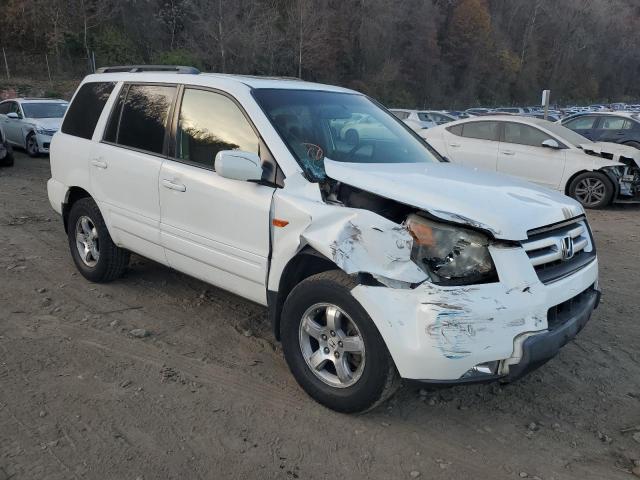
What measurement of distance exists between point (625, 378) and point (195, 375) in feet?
9.32

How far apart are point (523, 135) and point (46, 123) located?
11072 millimetres

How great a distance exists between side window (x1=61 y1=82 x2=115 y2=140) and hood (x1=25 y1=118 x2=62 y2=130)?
354 inches

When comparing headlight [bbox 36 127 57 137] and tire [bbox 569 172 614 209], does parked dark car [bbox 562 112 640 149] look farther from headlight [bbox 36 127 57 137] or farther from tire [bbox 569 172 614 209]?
headlight [bbox 36 127 57 137]

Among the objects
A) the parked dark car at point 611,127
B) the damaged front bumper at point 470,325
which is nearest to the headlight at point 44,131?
the damaged front bumper at point 470,325

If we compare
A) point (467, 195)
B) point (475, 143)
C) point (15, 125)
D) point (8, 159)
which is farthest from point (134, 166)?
point (15, 125)

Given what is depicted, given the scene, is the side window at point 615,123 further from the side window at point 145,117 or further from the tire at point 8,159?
the tire at point 8,159

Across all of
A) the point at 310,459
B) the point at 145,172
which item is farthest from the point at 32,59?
the point at 310,459

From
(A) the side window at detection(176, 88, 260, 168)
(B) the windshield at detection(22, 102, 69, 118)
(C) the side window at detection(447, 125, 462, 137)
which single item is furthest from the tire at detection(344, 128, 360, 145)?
(B) the windshield at detection(22, 102, 69, 118)

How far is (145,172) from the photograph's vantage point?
4.14 metres

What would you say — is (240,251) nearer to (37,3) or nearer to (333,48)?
(37,3)

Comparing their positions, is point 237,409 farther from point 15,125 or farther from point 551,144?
point 15,125

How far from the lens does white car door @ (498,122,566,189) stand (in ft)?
32.0

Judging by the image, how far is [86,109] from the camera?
16.3ft

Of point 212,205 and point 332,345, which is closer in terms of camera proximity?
point 332,345
